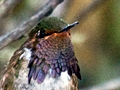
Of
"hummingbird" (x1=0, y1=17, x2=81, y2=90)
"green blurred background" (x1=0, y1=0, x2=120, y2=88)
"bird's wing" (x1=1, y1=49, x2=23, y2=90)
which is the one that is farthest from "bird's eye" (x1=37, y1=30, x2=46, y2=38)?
"green blurred background" (x1=0, y1=0, x2=120, y2=88)

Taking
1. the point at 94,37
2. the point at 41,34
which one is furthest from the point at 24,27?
the point at 94,37

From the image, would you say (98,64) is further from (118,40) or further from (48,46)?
(48,46)

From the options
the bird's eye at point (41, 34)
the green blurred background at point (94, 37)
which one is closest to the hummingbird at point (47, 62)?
the bird's eye at point (41, 34)

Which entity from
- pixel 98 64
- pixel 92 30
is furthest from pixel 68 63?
pixel 98 64

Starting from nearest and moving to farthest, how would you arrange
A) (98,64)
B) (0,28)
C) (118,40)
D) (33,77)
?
(33,77) < (0,28) < (118,40) < (98,64)

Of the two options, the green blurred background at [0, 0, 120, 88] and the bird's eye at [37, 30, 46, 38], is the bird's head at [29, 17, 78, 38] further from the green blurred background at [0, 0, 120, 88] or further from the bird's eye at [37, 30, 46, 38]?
the green blurred background at [0, 0, 120, 88]

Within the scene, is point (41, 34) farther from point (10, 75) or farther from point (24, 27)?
point (10, 75)
